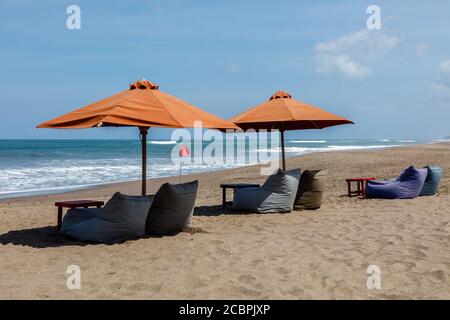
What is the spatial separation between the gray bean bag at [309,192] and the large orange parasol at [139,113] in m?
2.63

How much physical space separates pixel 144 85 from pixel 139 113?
0.97m

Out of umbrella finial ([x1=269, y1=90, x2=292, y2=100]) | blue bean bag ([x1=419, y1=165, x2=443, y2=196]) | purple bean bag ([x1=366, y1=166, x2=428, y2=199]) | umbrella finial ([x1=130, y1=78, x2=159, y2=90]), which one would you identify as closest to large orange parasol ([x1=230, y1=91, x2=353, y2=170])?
umbrella finial ([x1=269, y1=90, x2=292, y2=100])

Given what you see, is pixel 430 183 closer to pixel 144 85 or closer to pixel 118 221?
pixel 144 85

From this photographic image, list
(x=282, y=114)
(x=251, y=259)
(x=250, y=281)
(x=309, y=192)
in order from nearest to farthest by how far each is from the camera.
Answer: (x=250, y=281)
(x=251, y=259)
(x=282, y=114)
(x=309, y=192)

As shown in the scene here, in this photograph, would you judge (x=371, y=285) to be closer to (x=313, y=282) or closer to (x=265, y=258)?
(x=313, y=282)

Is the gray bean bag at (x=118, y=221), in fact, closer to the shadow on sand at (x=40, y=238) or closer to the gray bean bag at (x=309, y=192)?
the shadow on sand at (x=40, y=238)

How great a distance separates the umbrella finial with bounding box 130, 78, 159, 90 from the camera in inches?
266

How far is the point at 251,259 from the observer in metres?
5.32

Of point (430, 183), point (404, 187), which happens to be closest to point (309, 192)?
Answer: point (404, 187)

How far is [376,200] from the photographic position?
10125mm

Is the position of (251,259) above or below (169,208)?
below

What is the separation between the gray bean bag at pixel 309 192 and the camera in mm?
8852

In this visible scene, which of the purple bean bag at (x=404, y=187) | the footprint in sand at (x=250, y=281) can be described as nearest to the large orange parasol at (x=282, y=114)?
the purple bean bag at (x=404, y=187)
